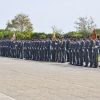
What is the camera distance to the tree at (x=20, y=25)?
8047 cm

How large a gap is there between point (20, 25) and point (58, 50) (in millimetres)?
53116

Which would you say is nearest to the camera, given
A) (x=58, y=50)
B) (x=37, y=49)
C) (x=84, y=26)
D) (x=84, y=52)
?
(x=84, y=52)

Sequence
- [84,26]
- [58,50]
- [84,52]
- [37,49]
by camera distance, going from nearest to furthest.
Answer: [84,52] → [58,50] → [37,49] → [84,26]

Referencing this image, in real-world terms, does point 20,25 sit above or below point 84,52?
above

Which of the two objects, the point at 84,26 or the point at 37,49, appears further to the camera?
the point at 84,26

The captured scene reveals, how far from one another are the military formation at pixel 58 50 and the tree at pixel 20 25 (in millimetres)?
A: 40977

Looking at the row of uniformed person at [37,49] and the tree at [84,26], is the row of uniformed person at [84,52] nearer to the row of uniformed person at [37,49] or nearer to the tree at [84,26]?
the row of uniformed person at [37,49]

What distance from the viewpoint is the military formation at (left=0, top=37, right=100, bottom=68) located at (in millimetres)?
23978

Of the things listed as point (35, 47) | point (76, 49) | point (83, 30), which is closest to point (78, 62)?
point (76, 49)

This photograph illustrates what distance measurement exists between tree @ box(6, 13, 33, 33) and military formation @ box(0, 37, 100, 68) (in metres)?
41.0

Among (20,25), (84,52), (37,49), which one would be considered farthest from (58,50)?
(20,25)

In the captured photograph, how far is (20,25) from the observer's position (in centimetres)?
8112

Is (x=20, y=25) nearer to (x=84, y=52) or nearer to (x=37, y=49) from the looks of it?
(x=37, y=49)

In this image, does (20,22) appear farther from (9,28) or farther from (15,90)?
(15,90)
